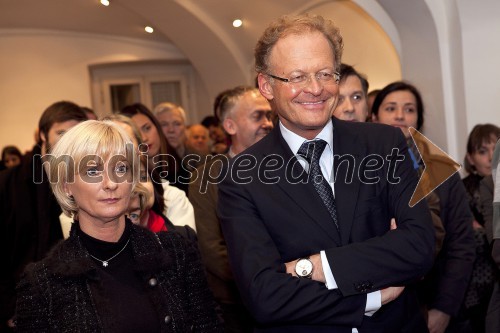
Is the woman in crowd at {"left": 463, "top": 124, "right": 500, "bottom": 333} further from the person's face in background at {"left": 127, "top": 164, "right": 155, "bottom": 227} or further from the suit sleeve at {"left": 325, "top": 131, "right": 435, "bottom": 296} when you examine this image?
the person's face in background at {"left": 127, "top": 164, "right": 155, "bottom": 227}

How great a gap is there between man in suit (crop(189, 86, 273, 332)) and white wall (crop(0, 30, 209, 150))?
8.02m

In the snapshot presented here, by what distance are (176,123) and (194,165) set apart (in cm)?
95

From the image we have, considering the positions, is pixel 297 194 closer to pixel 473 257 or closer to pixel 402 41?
pixel 473 257

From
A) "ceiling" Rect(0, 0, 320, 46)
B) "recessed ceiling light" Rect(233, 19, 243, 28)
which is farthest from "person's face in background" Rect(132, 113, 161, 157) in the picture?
"recessed ceiling light" Rect(233, 19, 243, 28)

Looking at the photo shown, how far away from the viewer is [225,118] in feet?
13.0

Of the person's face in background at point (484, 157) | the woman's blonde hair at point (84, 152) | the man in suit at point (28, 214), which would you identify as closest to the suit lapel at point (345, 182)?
the woman's blonde hair at point (84, 152)

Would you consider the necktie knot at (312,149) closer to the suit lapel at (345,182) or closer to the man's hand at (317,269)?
the suit lapel at (345,182)

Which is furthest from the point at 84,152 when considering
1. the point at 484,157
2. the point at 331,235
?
the point at 484,157

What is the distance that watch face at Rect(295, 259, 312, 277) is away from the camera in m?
2.11

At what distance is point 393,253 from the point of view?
6.93 feet

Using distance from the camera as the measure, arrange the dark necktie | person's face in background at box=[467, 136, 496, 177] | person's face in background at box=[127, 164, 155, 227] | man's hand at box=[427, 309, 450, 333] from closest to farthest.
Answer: the dark necktie → person's face in background at box=[127, 164, 155, 227] → man's hand at box=[427, 309, 450, 333] → person's face in background at box=[467, 136, 496, 177]

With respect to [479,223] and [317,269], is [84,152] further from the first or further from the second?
[479,223]

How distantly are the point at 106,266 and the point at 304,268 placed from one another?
2.57 feet

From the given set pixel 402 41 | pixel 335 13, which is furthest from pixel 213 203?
pixel 335 13
